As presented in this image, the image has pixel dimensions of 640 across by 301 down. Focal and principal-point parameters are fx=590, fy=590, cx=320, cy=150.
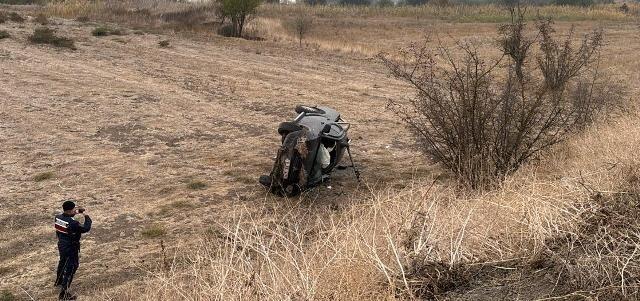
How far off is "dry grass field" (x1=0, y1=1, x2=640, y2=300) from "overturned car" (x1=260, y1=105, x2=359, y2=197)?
0.88 ft

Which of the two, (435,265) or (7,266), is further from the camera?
(7,266)

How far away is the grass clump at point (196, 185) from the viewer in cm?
954

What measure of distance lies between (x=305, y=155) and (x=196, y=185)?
218cm

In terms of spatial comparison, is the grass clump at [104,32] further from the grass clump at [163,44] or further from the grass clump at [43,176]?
the grass clump at [43,176]

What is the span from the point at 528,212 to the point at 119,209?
19.9ft

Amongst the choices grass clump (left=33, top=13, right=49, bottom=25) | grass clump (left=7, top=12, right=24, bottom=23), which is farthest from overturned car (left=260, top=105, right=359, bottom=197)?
grass clump (left=7, top=12, right=24, bottom=23)

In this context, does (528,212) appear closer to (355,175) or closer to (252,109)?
(355,175)

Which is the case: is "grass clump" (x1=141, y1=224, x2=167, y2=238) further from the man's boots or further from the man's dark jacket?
the man's boots

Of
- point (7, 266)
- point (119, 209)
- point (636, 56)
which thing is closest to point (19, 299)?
point (7, 266)

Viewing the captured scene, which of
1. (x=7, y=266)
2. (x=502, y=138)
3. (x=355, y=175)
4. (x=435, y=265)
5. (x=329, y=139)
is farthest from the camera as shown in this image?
(x=355, y=175)

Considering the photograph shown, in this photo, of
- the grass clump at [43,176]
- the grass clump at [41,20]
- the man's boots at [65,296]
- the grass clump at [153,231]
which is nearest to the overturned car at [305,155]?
the grass clump at [153,231]

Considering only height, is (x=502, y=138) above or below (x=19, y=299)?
above

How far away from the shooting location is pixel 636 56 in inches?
1046

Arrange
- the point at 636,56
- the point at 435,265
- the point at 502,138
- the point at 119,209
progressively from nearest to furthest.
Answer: the point at 435,265, the point at 502,138, the point at 119,209, the point at 636,56
